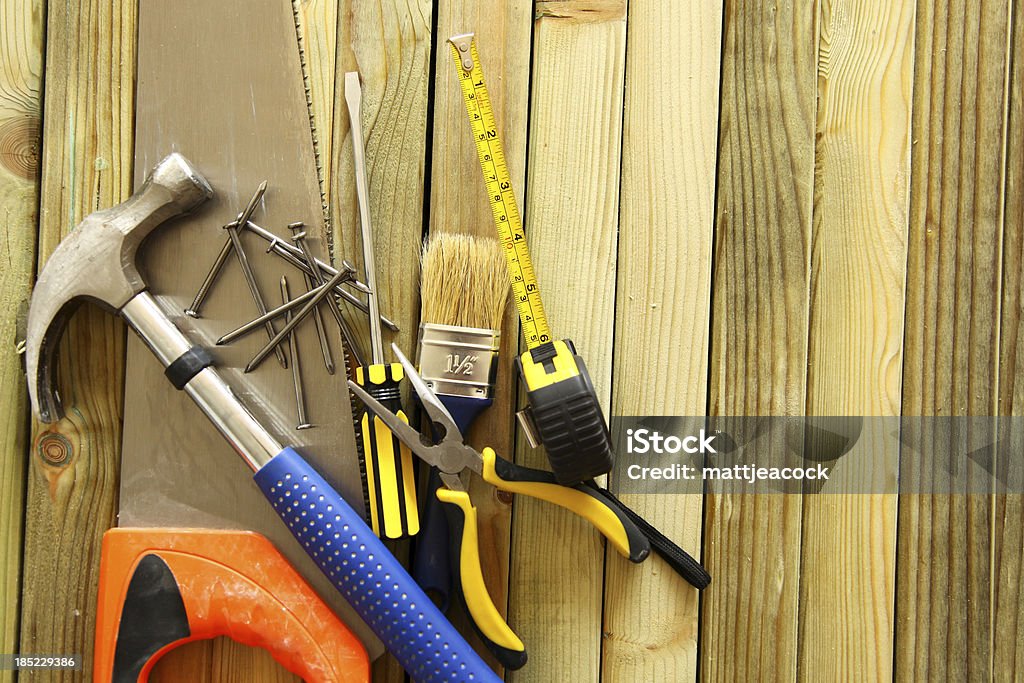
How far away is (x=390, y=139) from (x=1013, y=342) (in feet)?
2.92

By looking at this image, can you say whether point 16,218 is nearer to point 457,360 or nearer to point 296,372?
point 296,372

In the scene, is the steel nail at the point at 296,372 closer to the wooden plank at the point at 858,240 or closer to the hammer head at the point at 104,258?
the hammer head at the point at 104,258

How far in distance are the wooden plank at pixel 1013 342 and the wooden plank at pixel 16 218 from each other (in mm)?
1313

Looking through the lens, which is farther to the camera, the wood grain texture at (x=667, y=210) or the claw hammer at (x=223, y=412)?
the wood grain texture at (x=667, y=210)

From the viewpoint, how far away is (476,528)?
1.01 meters

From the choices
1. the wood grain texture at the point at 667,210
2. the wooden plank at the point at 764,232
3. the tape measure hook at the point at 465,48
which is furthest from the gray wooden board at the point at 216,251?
the wooden plank at the point at 764,232

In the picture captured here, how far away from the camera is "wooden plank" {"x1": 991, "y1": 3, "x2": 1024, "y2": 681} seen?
1.09 metres

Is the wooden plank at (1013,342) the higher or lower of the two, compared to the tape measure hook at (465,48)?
lower

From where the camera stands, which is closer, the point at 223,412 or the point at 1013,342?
the point at 223,412

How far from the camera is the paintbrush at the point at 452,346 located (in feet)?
3.29

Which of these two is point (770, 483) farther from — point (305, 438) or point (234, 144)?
point (234, 144)

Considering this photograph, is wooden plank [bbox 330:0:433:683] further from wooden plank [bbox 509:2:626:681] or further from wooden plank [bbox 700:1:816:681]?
wooden plank [bbox 700:1:816:681]

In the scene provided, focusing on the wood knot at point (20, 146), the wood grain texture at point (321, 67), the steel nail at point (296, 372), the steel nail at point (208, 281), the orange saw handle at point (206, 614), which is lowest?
the orange saw handle at point (206, 614)

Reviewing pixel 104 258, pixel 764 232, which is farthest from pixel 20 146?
pixel 764 232
